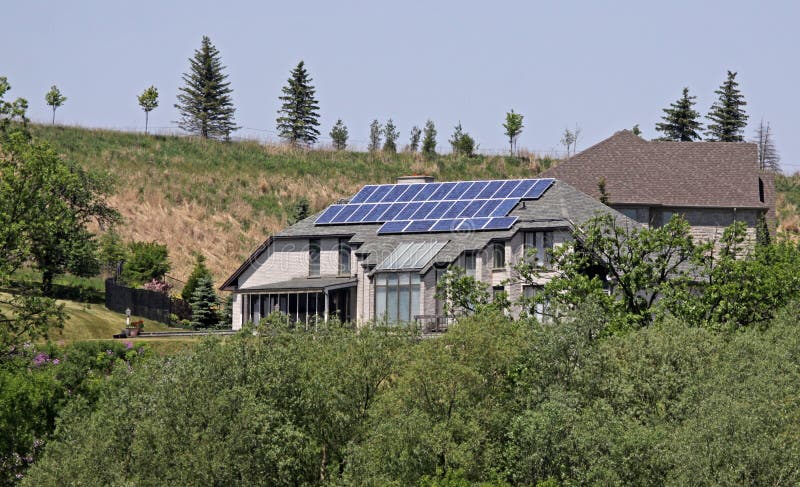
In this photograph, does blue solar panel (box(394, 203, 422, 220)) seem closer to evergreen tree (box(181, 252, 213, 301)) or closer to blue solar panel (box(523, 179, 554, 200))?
blue solar panel (box(523, 179, 554, 200))

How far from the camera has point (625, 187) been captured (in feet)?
287

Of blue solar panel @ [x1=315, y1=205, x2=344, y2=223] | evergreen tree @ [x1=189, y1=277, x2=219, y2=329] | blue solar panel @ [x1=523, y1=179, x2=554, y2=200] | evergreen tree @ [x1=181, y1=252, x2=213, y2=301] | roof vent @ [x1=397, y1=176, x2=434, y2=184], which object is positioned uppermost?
roof vent @ [x1=397, y1=176, x2=434, y2=184]

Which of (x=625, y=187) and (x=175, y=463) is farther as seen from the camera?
(x=625, y=187)

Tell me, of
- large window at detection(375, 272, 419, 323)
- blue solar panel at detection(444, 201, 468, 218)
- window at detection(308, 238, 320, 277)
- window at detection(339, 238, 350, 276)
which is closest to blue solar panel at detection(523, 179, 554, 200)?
blue solar panel at detection(444, 201, 468, 218)

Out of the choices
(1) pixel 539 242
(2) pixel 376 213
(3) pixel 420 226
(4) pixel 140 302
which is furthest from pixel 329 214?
(1) pixel 539 242

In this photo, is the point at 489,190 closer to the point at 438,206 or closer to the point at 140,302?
the point at 438,206

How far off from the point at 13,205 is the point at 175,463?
15106 millimetres

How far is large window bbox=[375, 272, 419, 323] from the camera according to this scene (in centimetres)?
7188

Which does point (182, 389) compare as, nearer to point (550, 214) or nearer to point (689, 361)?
point (689, 361)

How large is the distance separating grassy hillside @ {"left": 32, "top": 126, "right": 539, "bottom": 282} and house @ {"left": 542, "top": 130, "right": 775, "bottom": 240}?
25.3 metres

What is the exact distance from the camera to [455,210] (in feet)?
254

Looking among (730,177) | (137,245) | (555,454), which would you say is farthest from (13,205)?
(730,177)

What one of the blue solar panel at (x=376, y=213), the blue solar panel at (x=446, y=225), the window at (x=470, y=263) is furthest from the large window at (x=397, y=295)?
the blue solar panel at (x=376, y=213)

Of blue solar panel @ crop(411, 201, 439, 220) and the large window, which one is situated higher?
blue solar panel @ crop(411, 201, 439, 220)
